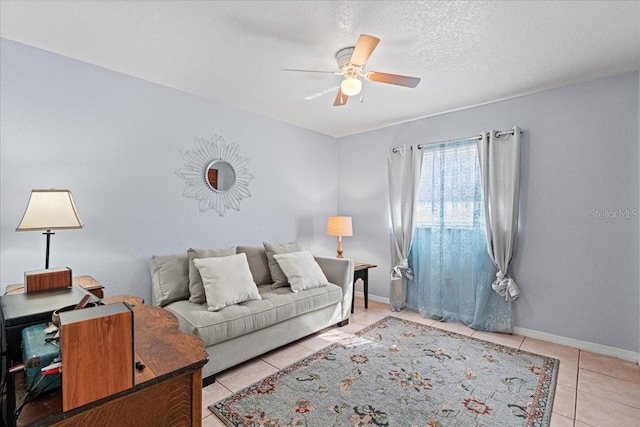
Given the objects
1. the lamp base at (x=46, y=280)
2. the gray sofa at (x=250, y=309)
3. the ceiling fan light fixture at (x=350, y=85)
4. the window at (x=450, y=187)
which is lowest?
the gray sofa at (x=250, y=309)

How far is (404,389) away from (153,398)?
1.78 meters

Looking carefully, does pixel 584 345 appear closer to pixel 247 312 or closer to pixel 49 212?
pixel 247 312

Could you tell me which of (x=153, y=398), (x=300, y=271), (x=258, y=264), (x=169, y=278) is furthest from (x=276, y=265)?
(x=153, y=398)

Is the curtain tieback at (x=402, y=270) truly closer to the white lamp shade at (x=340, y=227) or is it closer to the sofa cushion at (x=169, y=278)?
the white lamp shade at (x=340, y=227)

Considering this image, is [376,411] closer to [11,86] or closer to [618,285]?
[618,285]

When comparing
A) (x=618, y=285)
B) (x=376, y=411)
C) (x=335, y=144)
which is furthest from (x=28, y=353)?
(x=335, y=144)

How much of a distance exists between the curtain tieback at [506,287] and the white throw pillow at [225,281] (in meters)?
2.41

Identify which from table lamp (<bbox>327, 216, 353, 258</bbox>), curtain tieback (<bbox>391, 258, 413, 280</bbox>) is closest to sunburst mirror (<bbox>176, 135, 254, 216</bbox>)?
table lamp (<bbox>327, 216, 353, 258</bbox>)

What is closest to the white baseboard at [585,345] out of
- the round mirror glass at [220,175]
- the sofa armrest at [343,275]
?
the sofa armrest at [343,275]

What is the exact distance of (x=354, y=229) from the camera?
15.2 feet

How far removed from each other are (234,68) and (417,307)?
11.0 feet

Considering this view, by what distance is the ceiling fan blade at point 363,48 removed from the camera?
184 centimetres

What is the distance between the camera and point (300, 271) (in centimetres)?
311

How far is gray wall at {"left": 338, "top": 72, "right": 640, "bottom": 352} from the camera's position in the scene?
2.63 m
